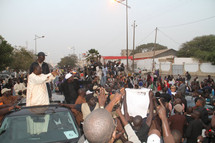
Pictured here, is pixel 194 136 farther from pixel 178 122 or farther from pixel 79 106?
pixel 79 106

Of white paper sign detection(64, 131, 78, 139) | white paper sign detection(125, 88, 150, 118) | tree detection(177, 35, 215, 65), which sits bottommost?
white paper sign detection(64, 131, 78, 139)

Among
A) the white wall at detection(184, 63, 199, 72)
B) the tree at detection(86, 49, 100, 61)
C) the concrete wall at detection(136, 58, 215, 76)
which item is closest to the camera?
the tree at detection(86, 49, 100, 61)

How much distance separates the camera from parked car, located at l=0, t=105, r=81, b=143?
3.09 metres

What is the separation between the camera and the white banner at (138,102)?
4.05 meters

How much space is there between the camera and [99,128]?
1.55m

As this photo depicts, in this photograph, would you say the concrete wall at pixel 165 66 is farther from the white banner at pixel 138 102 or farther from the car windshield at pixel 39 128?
the car windshield at pixel 39 128

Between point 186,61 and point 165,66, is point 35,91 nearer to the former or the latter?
point 186,61

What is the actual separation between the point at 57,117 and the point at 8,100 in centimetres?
411

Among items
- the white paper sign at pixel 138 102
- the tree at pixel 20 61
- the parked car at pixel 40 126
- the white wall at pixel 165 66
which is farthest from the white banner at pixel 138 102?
the white wall at pixel 165 66

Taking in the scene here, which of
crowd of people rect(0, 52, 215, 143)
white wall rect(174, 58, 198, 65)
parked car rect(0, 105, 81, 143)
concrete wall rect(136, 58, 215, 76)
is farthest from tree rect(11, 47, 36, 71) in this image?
parked car rect(0, 105, 81, 143)

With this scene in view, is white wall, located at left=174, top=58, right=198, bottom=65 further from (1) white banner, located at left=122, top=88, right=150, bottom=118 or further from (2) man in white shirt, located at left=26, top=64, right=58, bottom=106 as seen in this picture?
(2) man in white shirt, located at left=26, top=64, right=58, bottom=106

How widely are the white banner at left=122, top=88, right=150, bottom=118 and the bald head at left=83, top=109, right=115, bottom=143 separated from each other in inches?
99.2

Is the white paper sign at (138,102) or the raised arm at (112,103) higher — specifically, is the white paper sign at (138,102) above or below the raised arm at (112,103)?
below

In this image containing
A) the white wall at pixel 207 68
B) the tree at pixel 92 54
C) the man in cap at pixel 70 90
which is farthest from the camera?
the white wall at pixel 207 68
